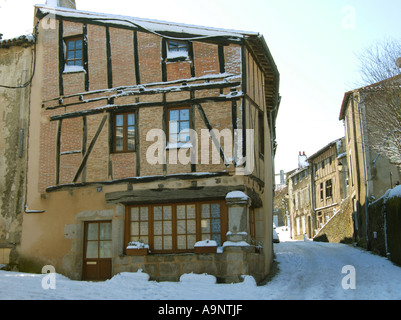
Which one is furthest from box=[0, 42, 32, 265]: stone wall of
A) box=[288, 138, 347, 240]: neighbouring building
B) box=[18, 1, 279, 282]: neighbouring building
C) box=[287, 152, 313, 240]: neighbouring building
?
box=[287, 152, 313, 240]: neighbouring building

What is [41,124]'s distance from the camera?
13680mm

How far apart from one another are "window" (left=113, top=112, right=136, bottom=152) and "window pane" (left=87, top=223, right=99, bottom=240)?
6.83ft

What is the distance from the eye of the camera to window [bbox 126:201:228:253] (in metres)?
11.7

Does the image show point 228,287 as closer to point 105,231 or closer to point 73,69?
point 105,231

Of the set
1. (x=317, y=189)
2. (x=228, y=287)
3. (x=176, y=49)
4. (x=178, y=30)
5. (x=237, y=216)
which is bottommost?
(x=228, y=287)

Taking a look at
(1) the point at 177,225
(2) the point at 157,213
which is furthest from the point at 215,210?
(2) the point at 157,213

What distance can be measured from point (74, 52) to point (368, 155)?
480 inches

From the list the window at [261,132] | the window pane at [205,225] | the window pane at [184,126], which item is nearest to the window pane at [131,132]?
the window pane at [184,126]

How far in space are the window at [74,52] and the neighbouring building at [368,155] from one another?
30.1ft

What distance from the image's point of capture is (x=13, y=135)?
1404 centimetres

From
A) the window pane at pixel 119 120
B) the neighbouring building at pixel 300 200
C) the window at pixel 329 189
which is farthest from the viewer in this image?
the neighbouring building at pixel 300 200

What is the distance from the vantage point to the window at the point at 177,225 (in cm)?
1172

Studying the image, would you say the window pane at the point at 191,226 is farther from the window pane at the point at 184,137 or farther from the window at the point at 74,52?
the window at the point at 74,52
